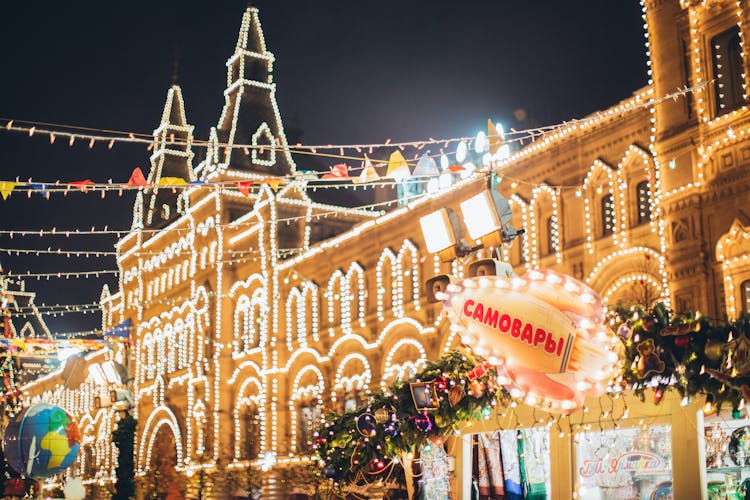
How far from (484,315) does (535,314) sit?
28.3 inches

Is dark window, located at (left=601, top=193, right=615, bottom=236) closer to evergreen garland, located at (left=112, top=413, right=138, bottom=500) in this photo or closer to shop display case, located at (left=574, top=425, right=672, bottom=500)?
shop display case, located at (left=574, top=425, right=672, bottom=500)

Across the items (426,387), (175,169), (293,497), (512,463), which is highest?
(175,169)

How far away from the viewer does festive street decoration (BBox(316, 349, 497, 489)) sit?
13.1 metres

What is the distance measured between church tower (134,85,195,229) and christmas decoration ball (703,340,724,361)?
4621 centimetres

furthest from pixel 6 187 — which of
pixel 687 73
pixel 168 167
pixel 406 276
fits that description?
pixel 168 167

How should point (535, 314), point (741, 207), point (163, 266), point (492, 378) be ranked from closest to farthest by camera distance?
point (535, 314) < point (492, 378) < point (741, 207) < point (163, 266)

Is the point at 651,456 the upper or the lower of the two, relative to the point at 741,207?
lower

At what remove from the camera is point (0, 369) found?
31.3m

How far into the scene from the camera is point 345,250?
35.1 meters

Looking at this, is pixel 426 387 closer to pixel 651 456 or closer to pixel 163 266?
pixel 651 456

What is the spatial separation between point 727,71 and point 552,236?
25.0ft

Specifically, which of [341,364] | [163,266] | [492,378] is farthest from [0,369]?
[492,378]

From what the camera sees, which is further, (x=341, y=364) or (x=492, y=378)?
(x=341, y=364)

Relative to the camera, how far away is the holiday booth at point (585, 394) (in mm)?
10266
